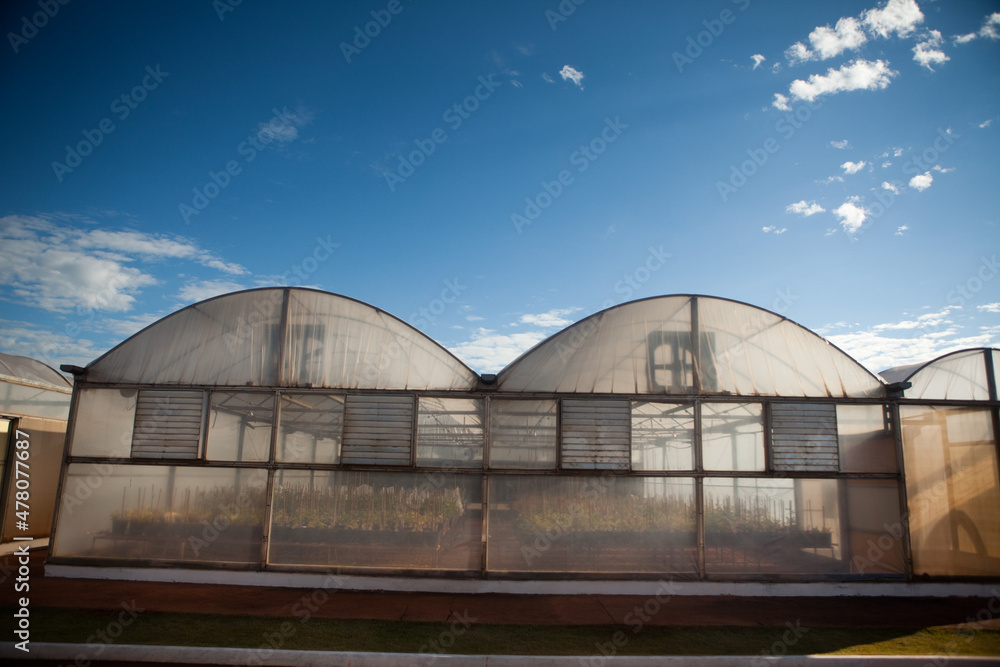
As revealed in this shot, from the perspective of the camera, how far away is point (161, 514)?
9.79 meters

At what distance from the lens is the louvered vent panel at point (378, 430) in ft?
32.5

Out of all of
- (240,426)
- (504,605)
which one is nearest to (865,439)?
(504,605)

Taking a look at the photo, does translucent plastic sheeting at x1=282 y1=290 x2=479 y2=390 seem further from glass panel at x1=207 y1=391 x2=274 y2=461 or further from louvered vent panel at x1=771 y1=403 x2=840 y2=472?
louvered vent panel at x1=771 y1=403 x2=840 y2=472

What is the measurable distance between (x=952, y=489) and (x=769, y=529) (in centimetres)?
360

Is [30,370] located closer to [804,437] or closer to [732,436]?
[732,436]

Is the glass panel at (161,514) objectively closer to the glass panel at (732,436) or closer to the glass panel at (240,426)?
the glass panel at (240,426)

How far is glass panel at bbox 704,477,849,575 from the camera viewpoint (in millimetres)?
9734

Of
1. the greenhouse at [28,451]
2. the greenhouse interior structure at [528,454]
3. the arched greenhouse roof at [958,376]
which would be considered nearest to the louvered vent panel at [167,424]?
the greenhouse interior structure at [528,454]

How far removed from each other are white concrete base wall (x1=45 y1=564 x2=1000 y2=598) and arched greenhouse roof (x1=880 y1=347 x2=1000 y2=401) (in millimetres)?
3337

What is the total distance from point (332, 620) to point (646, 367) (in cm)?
650

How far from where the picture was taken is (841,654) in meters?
6.80

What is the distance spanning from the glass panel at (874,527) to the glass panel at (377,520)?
6.56 metres

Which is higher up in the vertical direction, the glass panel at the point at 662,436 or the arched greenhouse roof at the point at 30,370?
the arched greenhouse roof at the point at 30,370

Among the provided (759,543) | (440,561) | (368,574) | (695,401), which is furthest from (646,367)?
(368,574)
